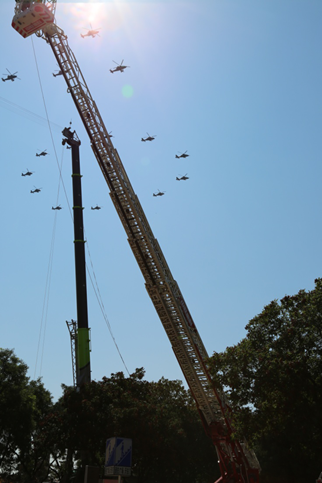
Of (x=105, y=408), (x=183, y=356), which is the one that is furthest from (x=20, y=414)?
(x=183, y=356)

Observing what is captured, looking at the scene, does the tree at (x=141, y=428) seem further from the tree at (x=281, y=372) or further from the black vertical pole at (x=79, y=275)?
the tree at (x=281, y=372)

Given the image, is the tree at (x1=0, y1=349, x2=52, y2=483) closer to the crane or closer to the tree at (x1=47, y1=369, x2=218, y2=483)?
the tree at (x1=47, y1=369, x2=218, y2=483)

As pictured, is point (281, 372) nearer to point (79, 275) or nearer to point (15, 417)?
point (79, 275)

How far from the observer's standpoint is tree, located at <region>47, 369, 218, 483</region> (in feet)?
137

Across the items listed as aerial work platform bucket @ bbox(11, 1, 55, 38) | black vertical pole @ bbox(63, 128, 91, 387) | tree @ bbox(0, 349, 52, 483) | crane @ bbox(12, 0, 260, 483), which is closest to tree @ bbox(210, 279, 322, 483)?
crane @ bbox(12, 0, 260, 483)

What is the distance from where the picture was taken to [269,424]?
101 ft

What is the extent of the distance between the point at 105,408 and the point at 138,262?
634 inches

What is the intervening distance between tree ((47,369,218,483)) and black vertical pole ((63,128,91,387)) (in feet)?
6.52

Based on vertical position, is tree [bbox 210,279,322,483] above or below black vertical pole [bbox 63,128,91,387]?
below

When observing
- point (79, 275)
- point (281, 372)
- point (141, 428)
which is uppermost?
point (79, 275)

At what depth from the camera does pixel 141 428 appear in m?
42.0

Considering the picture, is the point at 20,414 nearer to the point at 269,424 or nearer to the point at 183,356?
the point at 183,356

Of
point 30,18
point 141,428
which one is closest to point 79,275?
point 141,428

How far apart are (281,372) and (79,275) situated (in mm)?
25290
